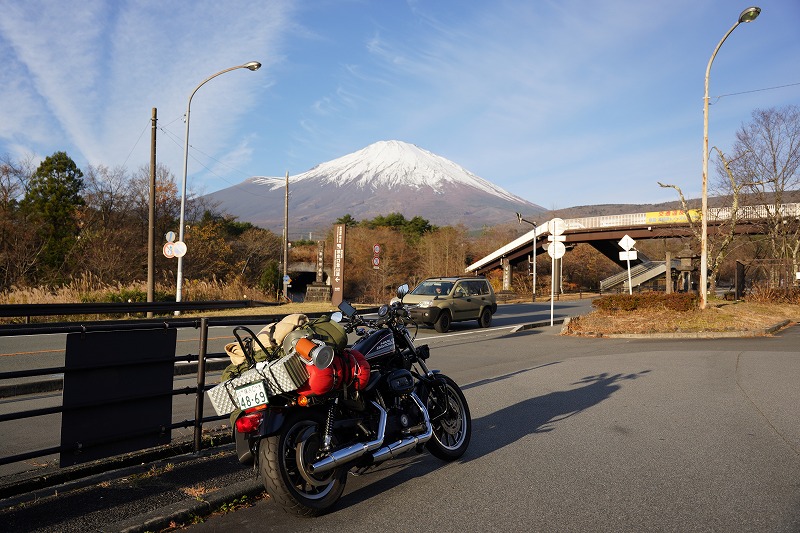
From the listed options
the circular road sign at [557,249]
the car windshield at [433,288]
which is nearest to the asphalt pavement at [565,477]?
the car windshield at [433,288]

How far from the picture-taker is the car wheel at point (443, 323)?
2031cm

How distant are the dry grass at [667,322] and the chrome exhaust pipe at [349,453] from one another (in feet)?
48.6

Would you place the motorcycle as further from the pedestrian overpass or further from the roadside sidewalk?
the pedestrian overpass

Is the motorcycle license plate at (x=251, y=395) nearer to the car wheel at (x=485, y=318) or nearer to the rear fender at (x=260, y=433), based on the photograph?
the rear fender at (x=260, y=433)

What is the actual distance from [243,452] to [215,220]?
2186 inches

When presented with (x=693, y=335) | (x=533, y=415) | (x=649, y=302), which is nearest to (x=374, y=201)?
(x=649, y=302)

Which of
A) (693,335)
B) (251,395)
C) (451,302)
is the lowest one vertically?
(693,335)

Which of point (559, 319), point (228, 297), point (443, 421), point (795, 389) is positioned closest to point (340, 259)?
point (228, 297)

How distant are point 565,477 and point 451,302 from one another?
15.4 m

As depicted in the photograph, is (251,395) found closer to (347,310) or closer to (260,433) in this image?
(260,433)

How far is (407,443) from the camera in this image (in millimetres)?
5105

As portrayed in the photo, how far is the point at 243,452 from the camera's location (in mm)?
4543

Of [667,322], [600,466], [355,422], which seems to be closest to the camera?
[355,422]

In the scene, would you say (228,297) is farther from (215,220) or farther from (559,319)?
(215,220)
